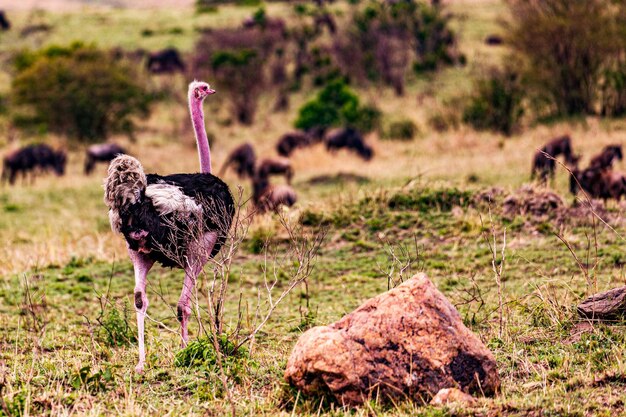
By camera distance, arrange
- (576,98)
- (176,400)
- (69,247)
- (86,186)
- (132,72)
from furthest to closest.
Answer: (132,72) < (576,98) < (86,186) < (69,247) < (176,400)

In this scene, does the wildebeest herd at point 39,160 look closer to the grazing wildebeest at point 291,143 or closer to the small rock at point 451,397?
the grazing wildebeest at point 291,143

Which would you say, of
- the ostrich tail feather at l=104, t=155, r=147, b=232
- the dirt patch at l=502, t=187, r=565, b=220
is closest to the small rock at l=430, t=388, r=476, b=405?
the ostrich tail feather at l=104, t=155, r=147, b=232

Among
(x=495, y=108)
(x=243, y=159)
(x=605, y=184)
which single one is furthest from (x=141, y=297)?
(x=495, y=108)

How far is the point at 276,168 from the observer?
17.9 m

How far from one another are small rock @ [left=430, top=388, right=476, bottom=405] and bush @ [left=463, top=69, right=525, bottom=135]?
19.2m

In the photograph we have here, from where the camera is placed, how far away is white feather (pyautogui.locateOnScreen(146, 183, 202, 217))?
5.63m

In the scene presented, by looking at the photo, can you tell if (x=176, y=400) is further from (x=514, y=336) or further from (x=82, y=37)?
(x=82, y=37)

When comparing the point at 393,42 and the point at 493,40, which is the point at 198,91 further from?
the point at 493,40

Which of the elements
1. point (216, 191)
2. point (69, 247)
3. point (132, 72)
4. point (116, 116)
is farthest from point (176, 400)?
point (132, 72)

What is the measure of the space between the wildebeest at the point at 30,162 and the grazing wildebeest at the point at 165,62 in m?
14.4

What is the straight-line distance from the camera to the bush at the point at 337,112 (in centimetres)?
2614

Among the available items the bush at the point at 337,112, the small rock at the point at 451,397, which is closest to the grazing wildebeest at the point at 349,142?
the bush at the point at 337,112

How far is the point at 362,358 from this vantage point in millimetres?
4703

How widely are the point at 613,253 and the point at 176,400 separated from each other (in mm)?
5531
